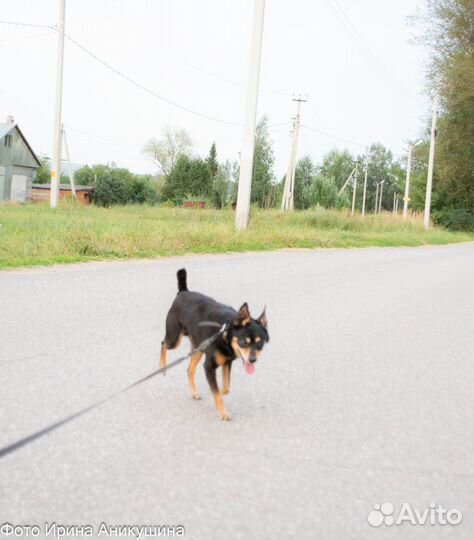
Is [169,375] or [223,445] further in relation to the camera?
[169,375]

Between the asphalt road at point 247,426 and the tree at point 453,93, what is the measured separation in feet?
150

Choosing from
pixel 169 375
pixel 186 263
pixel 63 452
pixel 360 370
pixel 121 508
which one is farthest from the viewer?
pixel 186 263

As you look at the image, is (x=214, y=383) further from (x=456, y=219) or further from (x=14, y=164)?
(x=14, y=164)

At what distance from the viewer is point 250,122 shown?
71.8ft

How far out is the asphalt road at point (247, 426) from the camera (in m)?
3.22

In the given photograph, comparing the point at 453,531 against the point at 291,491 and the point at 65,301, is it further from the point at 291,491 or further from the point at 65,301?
the point at 65,301

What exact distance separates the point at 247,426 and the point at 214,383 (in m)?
0.36

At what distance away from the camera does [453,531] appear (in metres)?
3.22

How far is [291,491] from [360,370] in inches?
112

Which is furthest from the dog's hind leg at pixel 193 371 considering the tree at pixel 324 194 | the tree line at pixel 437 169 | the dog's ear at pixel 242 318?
the tree at pixel 324 194

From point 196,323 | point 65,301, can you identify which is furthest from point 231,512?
point 65,301

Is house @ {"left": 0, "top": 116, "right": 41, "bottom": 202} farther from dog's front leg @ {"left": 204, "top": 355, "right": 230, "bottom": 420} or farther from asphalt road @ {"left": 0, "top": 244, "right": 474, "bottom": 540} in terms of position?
dog's front leg @ {"left": 204, "top": 355, "right": 230, "bottom": 420}

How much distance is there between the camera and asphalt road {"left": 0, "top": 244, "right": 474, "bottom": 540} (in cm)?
322

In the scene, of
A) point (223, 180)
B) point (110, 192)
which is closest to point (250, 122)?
point (110, 192)
